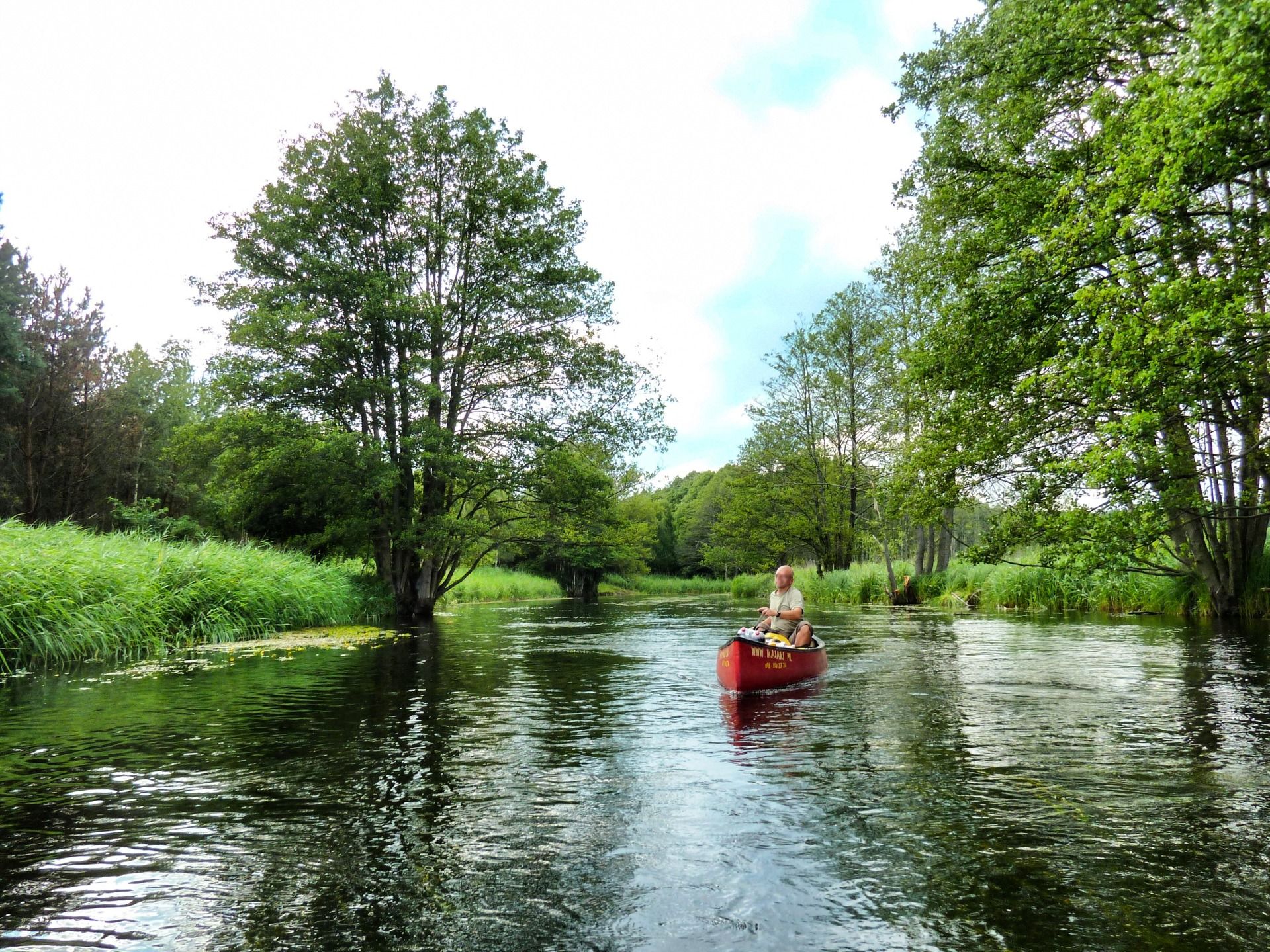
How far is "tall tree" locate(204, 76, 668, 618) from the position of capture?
21.5 m

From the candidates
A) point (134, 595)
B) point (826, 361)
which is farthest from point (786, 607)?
point (826, 361)

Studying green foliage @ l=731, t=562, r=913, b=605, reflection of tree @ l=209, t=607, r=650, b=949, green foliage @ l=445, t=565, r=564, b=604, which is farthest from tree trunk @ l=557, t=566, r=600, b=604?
reflection of tree @ l=209, t=607, r=650, b=949

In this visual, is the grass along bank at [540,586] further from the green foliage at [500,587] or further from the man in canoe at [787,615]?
the man in canoe at [787,615]

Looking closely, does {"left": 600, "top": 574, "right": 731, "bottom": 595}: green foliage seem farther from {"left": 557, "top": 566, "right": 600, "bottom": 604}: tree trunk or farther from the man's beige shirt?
the man's beige shirt

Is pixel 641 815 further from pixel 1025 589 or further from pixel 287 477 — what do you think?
pixel 1025 589

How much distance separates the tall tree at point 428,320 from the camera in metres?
21.5

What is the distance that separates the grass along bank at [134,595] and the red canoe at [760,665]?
1010 cm

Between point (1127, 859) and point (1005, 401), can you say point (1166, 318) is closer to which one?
point (1005, 401)

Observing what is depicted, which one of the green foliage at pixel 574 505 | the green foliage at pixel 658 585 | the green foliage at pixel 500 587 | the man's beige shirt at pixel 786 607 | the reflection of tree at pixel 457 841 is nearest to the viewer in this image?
the reflection of tree at pixel 457 841

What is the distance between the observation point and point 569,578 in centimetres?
5938

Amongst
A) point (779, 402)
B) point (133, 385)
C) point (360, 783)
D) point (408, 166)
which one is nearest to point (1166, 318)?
point (360, 783)

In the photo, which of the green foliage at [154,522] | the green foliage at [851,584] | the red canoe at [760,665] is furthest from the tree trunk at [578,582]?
the red canoe at [760,665]

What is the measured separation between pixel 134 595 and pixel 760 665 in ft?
36.9

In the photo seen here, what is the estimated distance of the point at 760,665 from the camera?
358 inches
